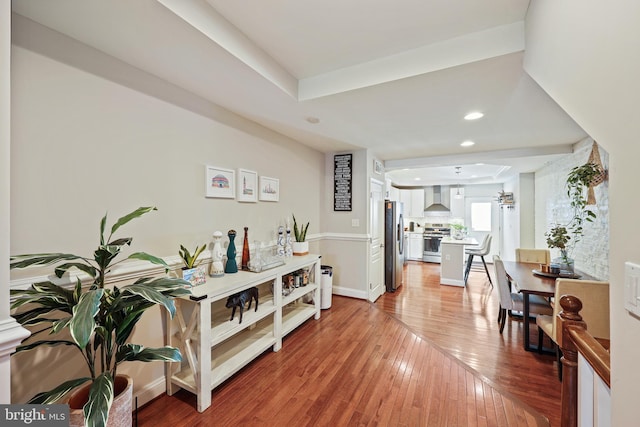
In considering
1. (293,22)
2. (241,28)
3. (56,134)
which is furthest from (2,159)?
(293,22)

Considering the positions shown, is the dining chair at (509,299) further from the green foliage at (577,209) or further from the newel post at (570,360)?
the newel post at (570,360)

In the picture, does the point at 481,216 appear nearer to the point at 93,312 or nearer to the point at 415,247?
the point at 415,247

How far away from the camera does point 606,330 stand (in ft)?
6.32

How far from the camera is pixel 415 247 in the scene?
750 cm

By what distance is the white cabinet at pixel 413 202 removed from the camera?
7836 millimetres

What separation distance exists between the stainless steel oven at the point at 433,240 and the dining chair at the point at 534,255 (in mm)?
3281

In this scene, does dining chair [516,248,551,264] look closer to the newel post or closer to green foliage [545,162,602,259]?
green foliage [545,162,602,259]

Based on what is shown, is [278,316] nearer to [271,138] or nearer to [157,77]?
[271,138]

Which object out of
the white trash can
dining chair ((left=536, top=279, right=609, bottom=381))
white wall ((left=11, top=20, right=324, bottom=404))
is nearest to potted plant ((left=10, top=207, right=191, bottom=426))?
white wall ((left=11, top=20, right=324, bottom=404))

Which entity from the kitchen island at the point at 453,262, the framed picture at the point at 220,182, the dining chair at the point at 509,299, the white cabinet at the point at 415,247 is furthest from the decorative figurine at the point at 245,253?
the white cabinet at the point at 415,247

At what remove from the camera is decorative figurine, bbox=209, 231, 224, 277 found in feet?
7.11

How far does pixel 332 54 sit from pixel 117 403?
93.3 inches

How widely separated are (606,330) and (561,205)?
2.59 m

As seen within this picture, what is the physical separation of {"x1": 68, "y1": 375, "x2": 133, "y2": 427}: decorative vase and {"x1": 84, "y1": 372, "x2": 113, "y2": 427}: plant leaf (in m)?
0.18
